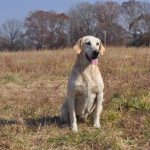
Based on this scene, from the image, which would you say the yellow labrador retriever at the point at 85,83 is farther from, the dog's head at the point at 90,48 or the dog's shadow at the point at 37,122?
the dog's shadow at the point at 37,122

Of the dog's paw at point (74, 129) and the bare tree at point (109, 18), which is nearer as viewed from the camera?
the dog's paw at point (74, 129)

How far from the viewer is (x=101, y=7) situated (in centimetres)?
6344

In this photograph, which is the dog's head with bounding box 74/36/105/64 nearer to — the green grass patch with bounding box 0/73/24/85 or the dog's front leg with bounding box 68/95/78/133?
the dog's front leg with bounding box 68/95/78/133

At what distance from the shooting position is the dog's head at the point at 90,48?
5.10 metres

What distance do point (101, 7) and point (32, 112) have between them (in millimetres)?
58314

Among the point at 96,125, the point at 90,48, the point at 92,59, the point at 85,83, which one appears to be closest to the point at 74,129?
the point at 96,125

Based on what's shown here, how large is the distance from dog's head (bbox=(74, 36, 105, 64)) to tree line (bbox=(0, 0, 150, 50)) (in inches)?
1713

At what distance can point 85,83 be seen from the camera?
522 centimetres

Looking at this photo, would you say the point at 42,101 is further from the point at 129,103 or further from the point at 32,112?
the point at 129,103

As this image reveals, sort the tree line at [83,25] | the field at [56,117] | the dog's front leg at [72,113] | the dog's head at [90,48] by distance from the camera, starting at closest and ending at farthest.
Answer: the field at [56,117] → the dog's head at [90,48] → the dog's front leg at [72,113] → the tree line at [83,25]

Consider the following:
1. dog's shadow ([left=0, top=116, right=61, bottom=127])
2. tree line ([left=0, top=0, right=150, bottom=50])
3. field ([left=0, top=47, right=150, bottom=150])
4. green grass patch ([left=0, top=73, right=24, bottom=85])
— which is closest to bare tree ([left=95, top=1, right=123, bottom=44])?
tree line ([left=0, top=0, right=150, bottom=50])

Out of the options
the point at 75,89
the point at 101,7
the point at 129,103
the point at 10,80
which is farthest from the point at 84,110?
the point at 101,7

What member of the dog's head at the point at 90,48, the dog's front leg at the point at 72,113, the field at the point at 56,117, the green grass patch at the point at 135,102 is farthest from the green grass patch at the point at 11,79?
the dog's head at the point at 90,48

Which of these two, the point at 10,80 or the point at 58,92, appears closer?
the point at 58,92
